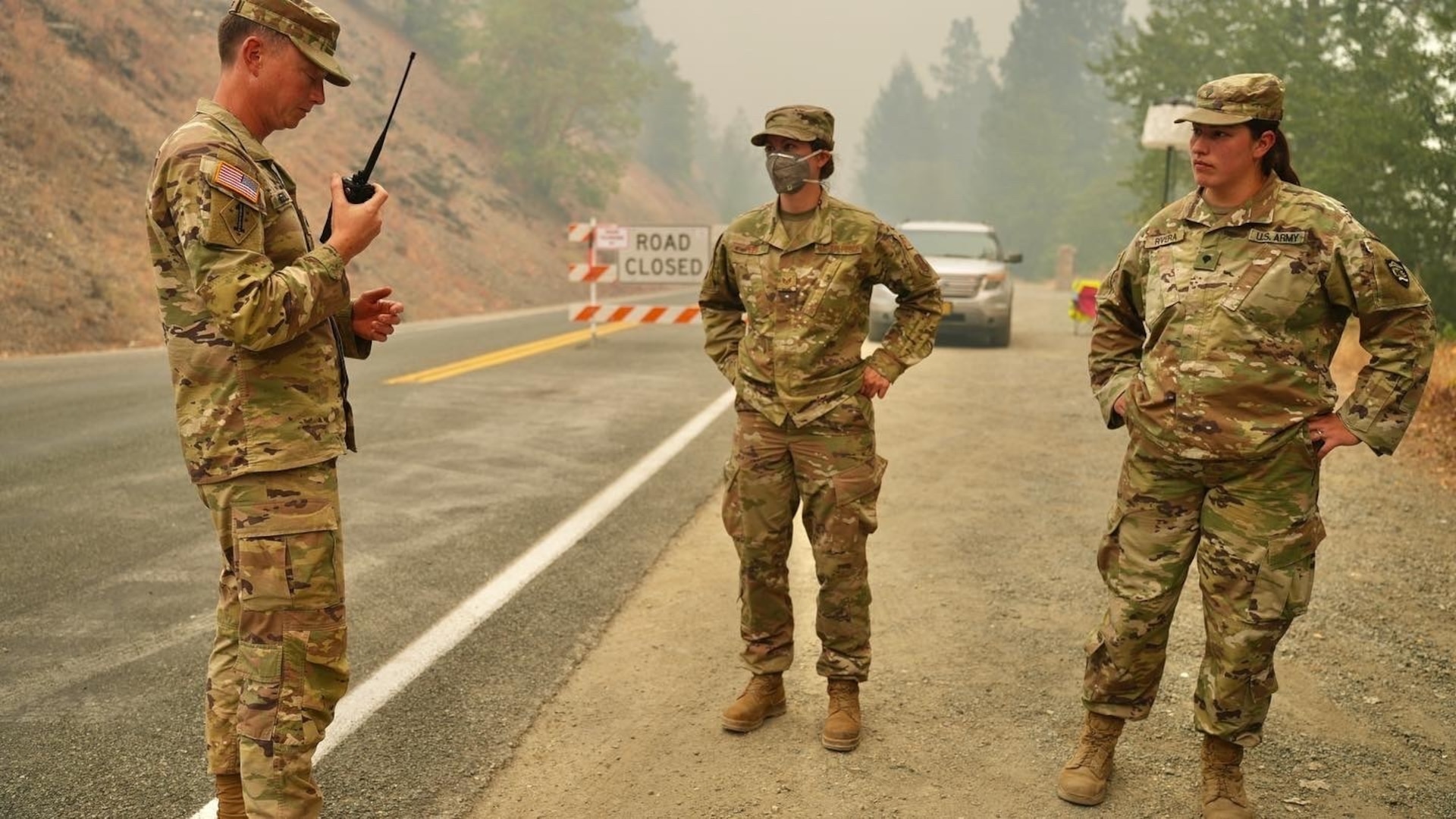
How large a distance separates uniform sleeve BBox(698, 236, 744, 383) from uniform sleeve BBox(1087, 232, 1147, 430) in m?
1.28

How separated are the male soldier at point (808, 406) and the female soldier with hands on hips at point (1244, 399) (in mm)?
887

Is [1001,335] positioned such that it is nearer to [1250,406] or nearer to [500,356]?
[500,356]

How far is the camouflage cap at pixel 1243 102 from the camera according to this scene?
335 centimetres

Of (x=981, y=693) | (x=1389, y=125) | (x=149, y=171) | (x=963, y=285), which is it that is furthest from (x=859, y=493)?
(x=149, y=171)

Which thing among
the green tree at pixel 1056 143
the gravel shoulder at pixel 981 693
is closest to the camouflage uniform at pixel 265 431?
the gravel shoulder at pixel 981 693

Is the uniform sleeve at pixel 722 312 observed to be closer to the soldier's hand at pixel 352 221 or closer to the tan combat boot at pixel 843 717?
the tan combat boot at pixel 843 717

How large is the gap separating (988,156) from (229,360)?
82655 millimetres

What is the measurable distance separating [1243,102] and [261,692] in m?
3.12

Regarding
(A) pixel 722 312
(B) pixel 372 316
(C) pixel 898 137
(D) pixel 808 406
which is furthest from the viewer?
(C) pixel 898 137

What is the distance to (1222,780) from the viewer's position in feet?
11.2

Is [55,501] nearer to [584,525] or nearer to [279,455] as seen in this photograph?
[584,525]

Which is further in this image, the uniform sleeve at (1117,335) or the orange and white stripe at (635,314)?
the orange and white stripe at (635,314)

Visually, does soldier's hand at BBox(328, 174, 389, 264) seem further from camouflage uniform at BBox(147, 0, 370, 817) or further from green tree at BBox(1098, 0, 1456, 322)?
green tree at BBox(1098, 0, 1456, 322)

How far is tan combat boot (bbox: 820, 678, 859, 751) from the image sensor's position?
12.5ft
